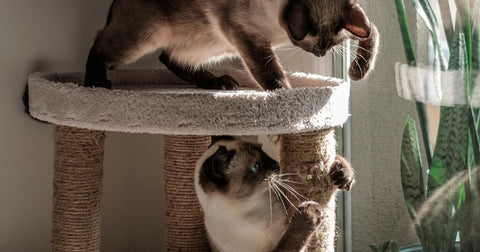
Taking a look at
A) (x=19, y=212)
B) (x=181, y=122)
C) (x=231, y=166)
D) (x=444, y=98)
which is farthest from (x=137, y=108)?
(x=444, y=98)

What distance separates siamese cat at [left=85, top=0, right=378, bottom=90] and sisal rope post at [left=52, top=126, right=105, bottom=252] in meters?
0.14

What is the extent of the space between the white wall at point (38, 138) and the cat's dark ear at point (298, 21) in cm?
78

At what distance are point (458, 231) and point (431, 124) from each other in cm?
28

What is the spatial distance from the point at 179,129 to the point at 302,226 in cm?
33

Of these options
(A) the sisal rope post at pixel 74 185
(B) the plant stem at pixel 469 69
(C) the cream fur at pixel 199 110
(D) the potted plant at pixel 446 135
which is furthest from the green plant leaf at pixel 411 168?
(A) the sisal rope post at pixel 74 185

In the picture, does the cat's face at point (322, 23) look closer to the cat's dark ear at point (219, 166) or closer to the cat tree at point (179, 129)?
the cat tree at point (179, 129)

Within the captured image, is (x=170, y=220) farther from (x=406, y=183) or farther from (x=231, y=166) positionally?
(x=406, y=183)

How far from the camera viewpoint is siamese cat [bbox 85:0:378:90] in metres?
1.45

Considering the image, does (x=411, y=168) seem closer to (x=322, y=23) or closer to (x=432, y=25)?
(x=432, y=25)

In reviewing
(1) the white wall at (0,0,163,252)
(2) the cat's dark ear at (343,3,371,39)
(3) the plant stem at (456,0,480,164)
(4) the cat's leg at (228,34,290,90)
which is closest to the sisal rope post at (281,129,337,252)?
(4) the cat's leg at (228,34,290,90)

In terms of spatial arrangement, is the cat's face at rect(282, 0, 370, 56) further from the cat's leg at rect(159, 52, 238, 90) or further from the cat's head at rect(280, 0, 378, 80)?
the cat's leg at rect(159, 52, 238, 90)

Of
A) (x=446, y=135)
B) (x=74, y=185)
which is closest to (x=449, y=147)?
(x=446, y=135)

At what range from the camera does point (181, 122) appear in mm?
1424

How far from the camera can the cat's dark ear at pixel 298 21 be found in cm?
141
